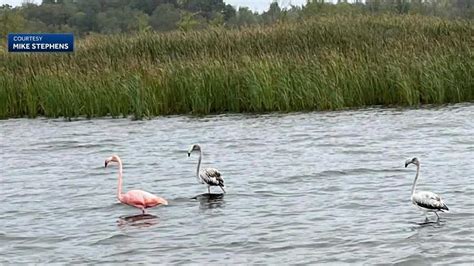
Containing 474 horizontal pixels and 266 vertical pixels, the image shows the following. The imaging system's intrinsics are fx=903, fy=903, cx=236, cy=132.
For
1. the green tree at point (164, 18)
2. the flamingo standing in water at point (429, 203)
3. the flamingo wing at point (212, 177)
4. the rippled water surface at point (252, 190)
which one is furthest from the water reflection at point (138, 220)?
the green tree at point (164, 18)

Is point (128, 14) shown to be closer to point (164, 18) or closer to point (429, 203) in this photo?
point (164, 18)

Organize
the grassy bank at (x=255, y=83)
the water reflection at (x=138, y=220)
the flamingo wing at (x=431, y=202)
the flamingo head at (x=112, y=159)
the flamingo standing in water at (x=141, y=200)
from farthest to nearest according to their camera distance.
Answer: the grassy bank at (x=255, y=83) → the flamingo head at (x=112, y=159) → the flamingo standing in water at (x=141, y=200) → the water reflection at (x=138, y=220) → the flamingo wing at (x=431, y=202)

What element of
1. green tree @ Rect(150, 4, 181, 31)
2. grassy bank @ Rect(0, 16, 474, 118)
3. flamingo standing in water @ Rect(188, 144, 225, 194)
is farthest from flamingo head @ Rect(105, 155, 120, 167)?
green tree @ Rect(150, 4, 181, 31)

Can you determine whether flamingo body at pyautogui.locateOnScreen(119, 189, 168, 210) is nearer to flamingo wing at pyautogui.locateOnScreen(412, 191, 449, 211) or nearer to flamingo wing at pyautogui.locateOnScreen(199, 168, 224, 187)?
flamingo wing at pyautogui.locateOnScreen(199, 168, 224, 187)

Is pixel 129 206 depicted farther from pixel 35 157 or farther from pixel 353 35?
pixel 353 35

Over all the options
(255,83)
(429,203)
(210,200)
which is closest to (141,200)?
(210,200)

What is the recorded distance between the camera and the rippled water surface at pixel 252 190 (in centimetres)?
910

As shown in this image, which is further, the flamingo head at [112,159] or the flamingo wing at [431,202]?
the flamingo head at [112,159]

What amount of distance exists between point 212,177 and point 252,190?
662mm

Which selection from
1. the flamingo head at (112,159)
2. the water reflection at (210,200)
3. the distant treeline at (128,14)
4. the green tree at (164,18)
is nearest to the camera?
the water reflection at (210,200)

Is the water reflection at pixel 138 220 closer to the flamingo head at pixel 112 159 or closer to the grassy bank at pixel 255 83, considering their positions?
the flamingo head at pixel 112 159

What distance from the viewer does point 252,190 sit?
40.1 feet

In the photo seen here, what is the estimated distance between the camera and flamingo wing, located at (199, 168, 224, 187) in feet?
38.9

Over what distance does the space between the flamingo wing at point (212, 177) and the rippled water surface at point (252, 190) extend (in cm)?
21
